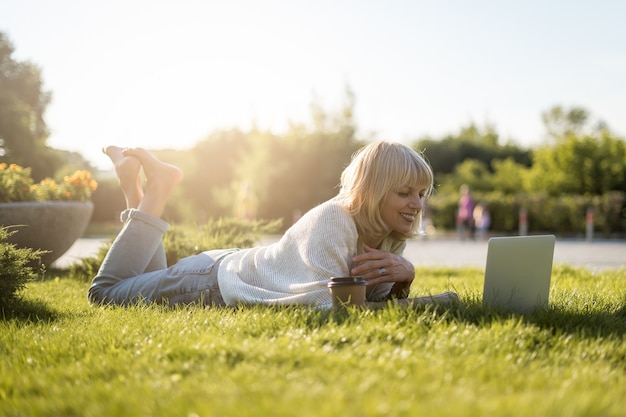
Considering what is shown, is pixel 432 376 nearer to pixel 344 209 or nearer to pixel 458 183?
pixel 344 209

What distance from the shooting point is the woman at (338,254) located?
385cm

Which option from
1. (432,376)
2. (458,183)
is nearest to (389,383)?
(432,376)

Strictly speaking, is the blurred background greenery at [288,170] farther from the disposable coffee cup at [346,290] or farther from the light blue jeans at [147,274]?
the disposable coffee cup at [346,290]

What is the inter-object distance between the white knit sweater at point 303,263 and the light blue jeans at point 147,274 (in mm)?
354

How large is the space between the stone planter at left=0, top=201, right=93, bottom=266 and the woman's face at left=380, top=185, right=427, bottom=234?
16.8 feet

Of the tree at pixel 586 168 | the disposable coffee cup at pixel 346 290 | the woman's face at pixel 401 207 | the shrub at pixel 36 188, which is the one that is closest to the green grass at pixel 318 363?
the disposable coffee cup at pixel 346 290

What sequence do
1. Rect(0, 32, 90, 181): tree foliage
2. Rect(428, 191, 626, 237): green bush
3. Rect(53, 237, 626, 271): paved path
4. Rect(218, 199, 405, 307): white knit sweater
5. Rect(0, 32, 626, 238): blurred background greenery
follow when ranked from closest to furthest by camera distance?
Rect(218, 199, 405, 307): white knit sweater < Rect(53, 237, 626, 271): paved path < Rect(428, 191, 626, 237): green bush < Rect(0, 32, 626, 238): blurred background greenery < Rect(0, 32, 90, 181): tree foliage

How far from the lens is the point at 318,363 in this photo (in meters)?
2.71

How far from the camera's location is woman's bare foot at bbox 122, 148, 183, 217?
512cm

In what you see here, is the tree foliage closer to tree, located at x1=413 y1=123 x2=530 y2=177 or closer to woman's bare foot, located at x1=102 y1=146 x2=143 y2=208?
woman's bare foot, located at x1=102 y1=146 x2=143 y2=208

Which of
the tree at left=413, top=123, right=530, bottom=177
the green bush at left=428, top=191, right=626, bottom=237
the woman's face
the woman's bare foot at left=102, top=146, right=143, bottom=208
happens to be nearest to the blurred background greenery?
the green bush at left=428, top=191, right=626, bottom=237

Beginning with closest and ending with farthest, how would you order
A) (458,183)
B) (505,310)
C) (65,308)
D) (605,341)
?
(605,341) < (505,310) < (65,308) < (458,183)

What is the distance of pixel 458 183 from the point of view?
57.7 metres

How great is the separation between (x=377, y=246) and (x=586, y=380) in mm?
1937
